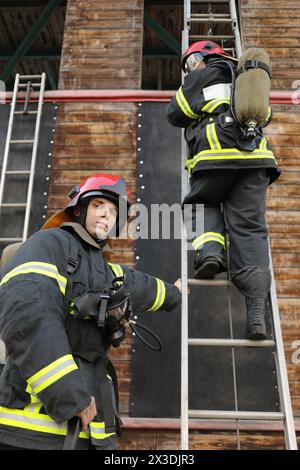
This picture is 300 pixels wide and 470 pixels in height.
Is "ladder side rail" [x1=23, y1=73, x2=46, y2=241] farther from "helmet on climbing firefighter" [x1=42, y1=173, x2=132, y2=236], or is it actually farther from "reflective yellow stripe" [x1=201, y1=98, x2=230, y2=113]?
"reflective yellow stripe" [x1=201, y1=98, x2=230, y2=113]

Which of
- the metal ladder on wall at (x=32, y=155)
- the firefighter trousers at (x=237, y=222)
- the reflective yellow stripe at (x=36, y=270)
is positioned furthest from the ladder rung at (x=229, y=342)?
the metal ladder on wall at (x=32, y=155)

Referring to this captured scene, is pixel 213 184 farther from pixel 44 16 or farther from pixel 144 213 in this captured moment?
pixel 44 16

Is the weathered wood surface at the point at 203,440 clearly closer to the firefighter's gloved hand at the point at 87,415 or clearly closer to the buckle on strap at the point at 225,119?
the firefighter's gloved hand at the point at 87,415

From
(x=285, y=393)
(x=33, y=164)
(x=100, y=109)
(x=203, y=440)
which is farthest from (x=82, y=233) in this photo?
(x=100, y=109)

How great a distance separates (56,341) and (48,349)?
5cm

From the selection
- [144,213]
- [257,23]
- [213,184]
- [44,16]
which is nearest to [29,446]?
[213,184]

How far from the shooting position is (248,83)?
9.29 feet

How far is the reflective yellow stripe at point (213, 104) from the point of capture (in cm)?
309

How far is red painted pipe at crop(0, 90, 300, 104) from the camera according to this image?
5004 mm

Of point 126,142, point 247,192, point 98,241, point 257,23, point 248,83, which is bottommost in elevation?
point 98,241

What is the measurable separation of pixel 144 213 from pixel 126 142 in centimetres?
83

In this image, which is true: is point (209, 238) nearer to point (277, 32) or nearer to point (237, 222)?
point (237, 222)
